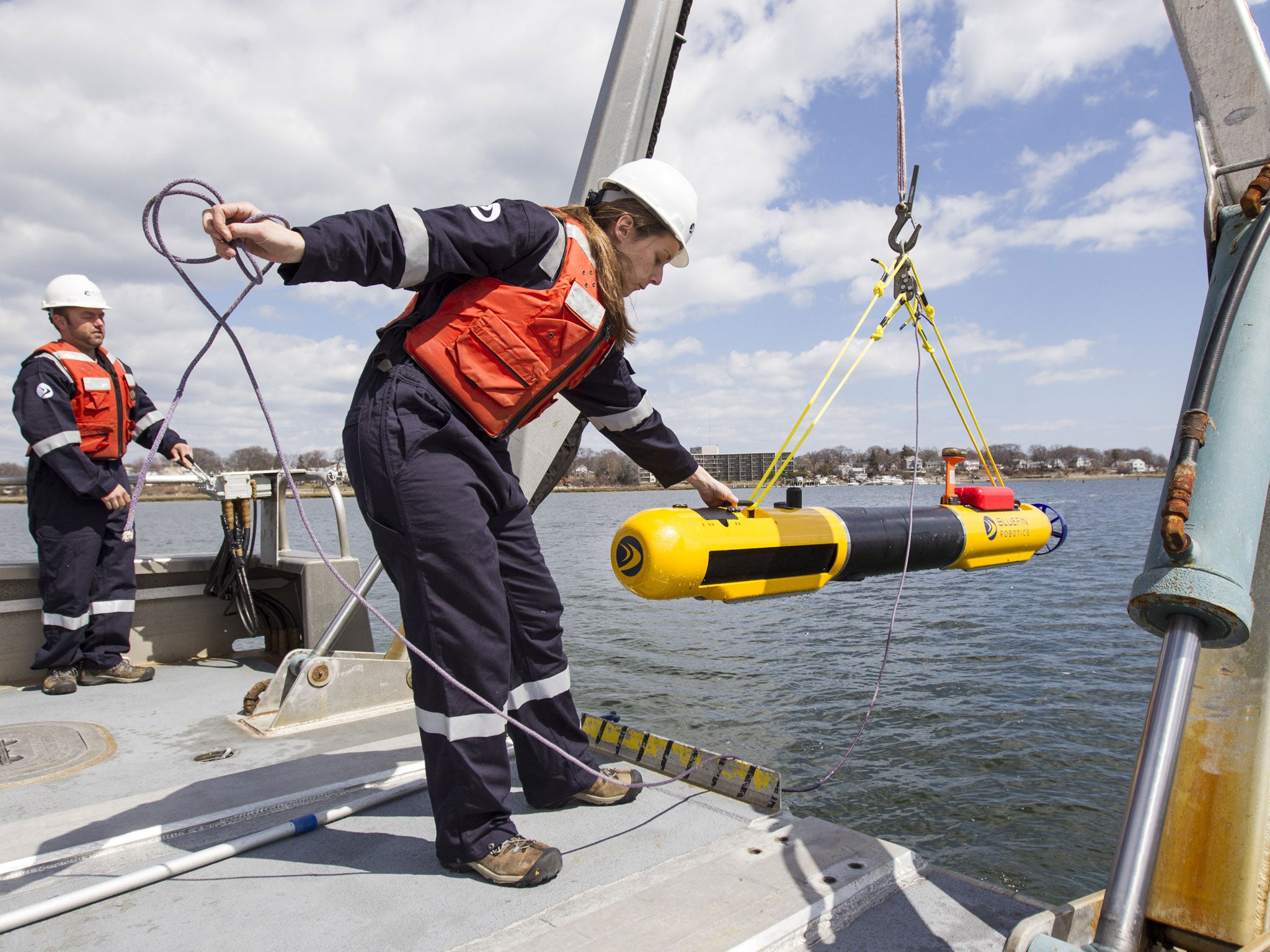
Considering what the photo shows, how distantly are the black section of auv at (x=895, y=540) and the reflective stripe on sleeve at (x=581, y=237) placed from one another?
4.89 feet

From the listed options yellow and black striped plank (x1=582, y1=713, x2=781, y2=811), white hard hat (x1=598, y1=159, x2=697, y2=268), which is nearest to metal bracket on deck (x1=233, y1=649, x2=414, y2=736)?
yellow and black striped plank (x1=582, y1=713, x2=781, y2=811)

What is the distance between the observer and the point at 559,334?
1974 mm

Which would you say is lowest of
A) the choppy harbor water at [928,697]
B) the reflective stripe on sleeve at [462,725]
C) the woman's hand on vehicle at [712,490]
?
the choppy harbor water at [928,697]

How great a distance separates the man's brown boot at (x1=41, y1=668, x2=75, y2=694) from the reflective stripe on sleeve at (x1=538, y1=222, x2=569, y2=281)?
3307 millimetres

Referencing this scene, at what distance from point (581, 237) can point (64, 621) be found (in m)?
3.30

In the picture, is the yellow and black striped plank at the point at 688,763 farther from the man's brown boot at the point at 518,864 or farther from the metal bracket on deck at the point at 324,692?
the metal bracket on deck at the point at 324,692

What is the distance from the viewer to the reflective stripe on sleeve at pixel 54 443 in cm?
367

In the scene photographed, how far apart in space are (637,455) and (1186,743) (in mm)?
1604

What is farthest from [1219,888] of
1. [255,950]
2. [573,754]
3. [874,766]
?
[874,766]

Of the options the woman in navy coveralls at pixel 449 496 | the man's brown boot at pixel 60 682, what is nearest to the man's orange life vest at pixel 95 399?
the man's brown boot at pixel 60 682

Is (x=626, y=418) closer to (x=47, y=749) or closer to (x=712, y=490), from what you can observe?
(x=712, y=490)

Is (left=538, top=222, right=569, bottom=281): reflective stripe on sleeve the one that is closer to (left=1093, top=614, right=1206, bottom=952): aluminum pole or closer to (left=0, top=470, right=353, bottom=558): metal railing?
(left=1093, top=614, right=1206, bottom=952): aluminum pole

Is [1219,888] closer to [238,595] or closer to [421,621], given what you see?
[421,621]

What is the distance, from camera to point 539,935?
1581mm
